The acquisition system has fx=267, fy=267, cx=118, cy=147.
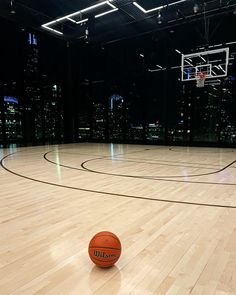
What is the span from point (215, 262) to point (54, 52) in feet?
38.9

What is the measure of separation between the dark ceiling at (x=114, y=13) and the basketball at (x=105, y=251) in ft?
25.8

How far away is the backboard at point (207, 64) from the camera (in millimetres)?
8234

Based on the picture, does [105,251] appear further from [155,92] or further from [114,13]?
[155,92]

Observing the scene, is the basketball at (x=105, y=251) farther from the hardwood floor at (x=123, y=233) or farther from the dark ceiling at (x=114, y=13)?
the dark ceiling at (x=114, y=13)

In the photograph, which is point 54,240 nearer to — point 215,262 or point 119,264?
point 119,264

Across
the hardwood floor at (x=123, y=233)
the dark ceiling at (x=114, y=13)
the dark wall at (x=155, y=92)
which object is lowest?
the hardwood floor at (x=123, y=233)

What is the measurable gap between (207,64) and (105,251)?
7.82 metres

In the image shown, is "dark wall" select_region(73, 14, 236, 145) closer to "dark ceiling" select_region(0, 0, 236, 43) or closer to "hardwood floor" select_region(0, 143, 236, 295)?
"dark ceiling" select_region(0, 0, 236, 43)

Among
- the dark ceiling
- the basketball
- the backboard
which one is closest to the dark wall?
the dark ceiling

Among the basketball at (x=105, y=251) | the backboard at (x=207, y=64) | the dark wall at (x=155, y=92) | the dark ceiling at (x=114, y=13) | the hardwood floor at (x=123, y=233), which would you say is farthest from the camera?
the dark wall at (x=155, y=92)

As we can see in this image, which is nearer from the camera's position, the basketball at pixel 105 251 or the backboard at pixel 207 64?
the basketball at pixel 105 251

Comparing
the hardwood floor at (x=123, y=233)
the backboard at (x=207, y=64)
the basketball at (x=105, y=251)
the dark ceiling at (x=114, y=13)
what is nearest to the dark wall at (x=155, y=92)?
the dark ceiling at (x=114, y=13)

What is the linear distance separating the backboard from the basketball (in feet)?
24.8

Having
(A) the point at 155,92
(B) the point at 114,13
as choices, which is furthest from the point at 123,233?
(A) the point at 155,92
